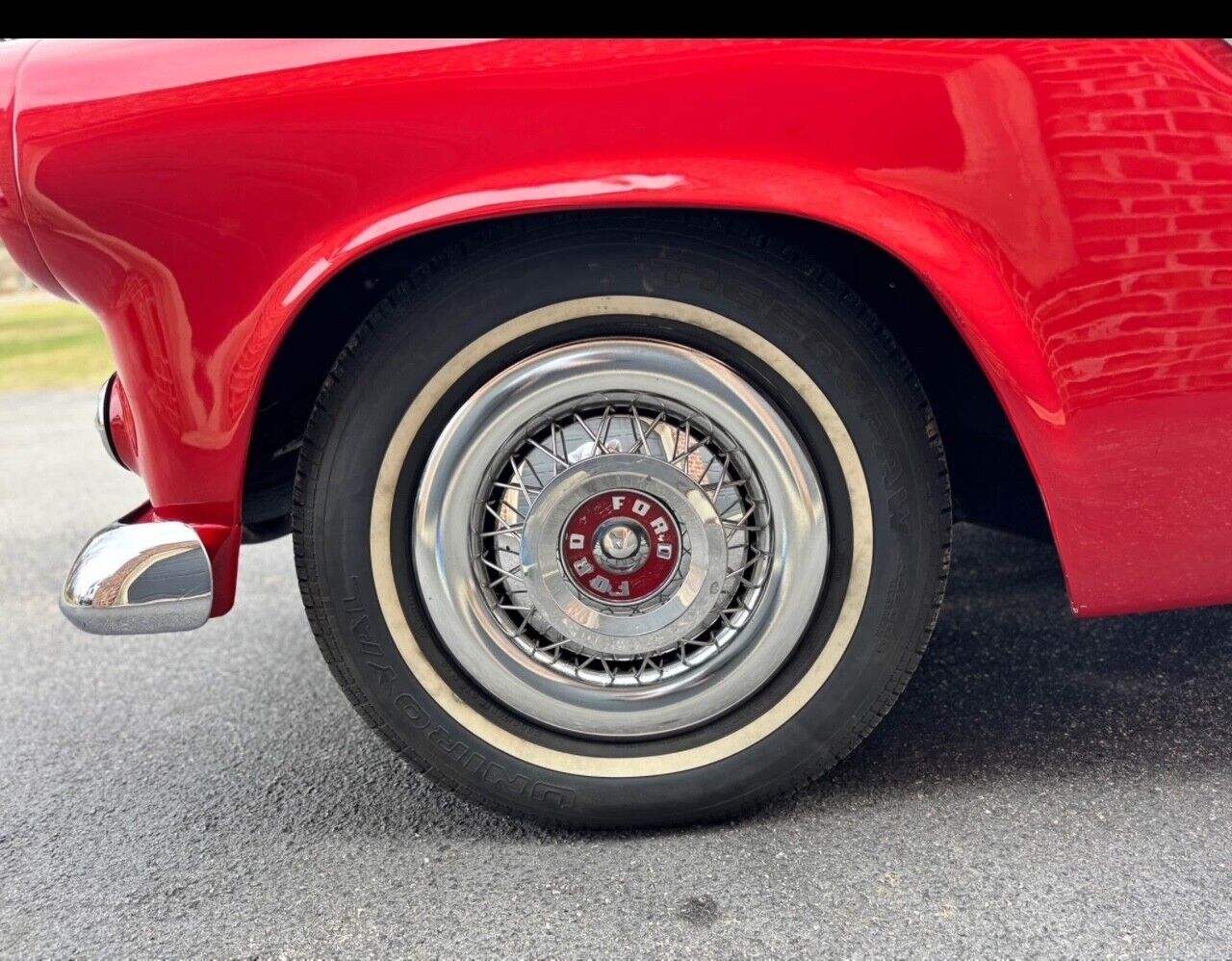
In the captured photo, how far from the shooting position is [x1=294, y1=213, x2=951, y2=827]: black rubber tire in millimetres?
1460

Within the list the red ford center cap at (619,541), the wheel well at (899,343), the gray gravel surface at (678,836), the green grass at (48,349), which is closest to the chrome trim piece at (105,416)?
the wheel well at (899,343)

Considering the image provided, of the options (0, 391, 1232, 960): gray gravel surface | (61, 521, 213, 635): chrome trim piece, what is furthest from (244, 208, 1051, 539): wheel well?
(0, 391, 1232, 960): gray gravel surface

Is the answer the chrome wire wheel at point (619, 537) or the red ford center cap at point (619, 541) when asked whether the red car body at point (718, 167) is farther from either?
the red ford center cap at point (619, 541)

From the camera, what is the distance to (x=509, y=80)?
1332mm

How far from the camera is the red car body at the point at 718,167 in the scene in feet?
4.36

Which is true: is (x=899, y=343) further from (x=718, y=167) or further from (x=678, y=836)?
(x=678, y=836)

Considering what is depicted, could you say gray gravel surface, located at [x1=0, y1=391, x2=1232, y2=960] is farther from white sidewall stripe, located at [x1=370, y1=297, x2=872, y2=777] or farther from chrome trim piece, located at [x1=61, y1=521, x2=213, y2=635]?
chrome trim piece, located at [x1=61, y1=521, x2=213, y2=635]

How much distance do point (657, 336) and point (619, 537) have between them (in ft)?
0.98

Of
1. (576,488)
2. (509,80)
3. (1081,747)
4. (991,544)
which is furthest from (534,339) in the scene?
(991,544)

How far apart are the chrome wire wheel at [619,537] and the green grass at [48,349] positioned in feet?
20.7
